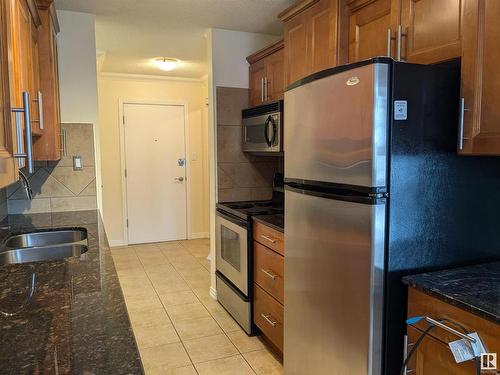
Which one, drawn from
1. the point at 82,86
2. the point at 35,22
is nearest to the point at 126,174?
the point at 82,86

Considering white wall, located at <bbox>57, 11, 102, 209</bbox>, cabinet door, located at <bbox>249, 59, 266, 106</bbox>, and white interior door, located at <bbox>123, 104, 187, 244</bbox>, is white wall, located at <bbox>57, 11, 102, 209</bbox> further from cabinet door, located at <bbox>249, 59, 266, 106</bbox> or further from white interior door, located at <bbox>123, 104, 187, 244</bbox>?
white interior door, located at <bbox>123, 104, 187, 244</bbox>

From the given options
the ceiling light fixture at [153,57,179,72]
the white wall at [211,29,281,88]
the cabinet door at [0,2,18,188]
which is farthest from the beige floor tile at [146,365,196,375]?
the ceiling light fixture at [153,57,179,72]

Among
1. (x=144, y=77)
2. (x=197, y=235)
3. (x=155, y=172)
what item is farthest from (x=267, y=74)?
(x=197, y=235)

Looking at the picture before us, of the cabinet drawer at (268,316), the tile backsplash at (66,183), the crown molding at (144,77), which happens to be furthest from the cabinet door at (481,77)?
the crown molding at (144,77)

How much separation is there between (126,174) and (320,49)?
377 centimetres

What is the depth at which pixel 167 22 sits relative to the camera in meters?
3.07

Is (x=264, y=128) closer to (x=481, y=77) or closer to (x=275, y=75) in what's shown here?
(x=275, y=75)

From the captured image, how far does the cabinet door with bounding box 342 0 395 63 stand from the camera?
1751 millimetres

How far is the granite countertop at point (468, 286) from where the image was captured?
1.14 meters

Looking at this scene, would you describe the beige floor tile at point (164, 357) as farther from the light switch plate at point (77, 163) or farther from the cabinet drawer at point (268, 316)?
the light switch plate at point (77, 163)

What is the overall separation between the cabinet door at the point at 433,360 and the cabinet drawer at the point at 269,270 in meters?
1.04

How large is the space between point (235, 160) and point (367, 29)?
1.77 m

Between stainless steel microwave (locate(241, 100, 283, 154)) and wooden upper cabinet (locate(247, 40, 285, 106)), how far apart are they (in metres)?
0.15

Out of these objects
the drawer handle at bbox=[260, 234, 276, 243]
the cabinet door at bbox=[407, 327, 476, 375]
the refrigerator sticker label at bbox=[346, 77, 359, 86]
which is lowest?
the cabinet door at bbox=[407, 327, 476, 375]
